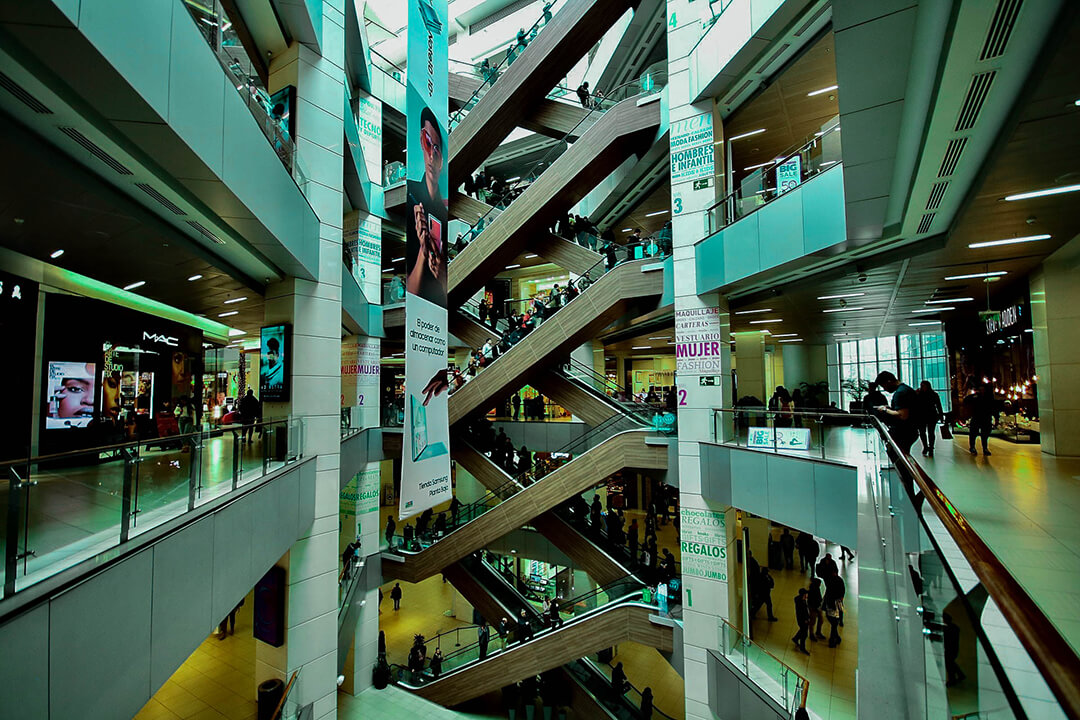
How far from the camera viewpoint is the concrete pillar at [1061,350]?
32.7 ft

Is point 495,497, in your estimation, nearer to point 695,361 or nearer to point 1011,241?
point 695,361

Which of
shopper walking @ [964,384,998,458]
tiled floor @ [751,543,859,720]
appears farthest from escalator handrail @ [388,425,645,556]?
shopper walking @ [964,384,998,458]

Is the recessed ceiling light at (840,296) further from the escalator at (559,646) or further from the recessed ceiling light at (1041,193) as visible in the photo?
the escalator at (559,646)

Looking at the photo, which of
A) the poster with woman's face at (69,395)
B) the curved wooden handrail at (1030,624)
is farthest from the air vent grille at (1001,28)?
the poster with woman's face at (69,395)

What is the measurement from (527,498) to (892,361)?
84.2 ft

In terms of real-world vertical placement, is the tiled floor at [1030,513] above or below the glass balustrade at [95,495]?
below

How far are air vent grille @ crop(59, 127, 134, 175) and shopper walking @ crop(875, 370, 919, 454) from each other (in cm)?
962

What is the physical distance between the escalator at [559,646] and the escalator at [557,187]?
10298mm

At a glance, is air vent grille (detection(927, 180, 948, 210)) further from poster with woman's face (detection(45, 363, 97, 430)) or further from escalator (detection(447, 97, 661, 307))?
poster with woman's face (detection(45, 363, 97, 430))

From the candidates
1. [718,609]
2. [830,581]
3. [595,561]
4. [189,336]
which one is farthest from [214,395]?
[830,581]

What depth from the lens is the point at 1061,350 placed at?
1010 centimetres

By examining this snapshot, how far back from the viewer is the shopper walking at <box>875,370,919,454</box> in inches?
288

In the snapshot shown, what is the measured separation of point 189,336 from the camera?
12.7m

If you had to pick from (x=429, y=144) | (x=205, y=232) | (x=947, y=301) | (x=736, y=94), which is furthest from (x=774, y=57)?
(x=205, y=232)
